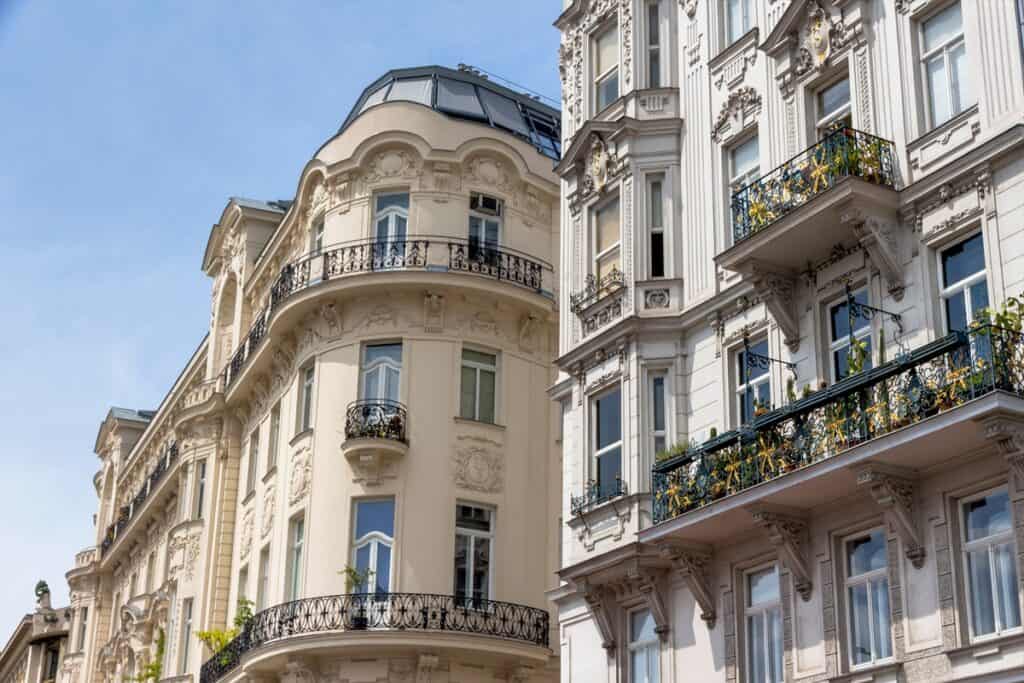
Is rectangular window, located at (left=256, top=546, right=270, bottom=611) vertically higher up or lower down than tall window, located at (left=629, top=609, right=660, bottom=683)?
higher up

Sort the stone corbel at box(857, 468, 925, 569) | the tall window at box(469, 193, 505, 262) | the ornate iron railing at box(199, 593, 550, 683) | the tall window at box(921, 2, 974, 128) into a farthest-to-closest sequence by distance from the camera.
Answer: the tall window at box(469, 193, 505, 262)
the ornate iron railing at box(199, 593, 550, 683)
the tall window at box(921, 2, 974, 128)
the stone corbel at box(857, 468, 925, 569)

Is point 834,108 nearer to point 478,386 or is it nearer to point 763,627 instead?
point 763,627

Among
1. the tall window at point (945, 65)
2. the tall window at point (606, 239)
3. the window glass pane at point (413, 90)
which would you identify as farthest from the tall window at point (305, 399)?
the tall window at point (945, 65)

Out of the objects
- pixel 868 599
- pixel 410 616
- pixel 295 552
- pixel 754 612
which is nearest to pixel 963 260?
pixel 868 599

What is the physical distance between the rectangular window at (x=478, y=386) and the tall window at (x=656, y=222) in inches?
389

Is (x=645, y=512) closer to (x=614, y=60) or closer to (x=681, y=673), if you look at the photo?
(x=681, y=673)

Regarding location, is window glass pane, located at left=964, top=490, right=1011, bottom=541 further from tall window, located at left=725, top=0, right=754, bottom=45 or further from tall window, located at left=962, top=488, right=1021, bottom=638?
tall window, located at left=725, top=0, right=754, bottom=45

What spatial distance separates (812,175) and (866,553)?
5.44 metres

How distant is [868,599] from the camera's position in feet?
66.4

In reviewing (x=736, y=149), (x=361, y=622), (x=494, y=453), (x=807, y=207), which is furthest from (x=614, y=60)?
(x=361, y=622)

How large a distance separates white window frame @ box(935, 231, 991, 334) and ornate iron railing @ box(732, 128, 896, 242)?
1361mm

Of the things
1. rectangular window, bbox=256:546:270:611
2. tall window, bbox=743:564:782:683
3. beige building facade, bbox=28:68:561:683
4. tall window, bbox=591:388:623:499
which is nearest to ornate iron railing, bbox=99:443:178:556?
beige building facade, bbox=28:68:561:683

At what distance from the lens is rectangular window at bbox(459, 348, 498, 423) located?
35156 mm

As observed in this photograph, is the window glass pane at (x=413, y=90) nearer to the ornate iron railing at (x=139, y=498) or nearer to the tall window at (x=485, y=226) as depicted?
the tall window at (x=485, y=226)
